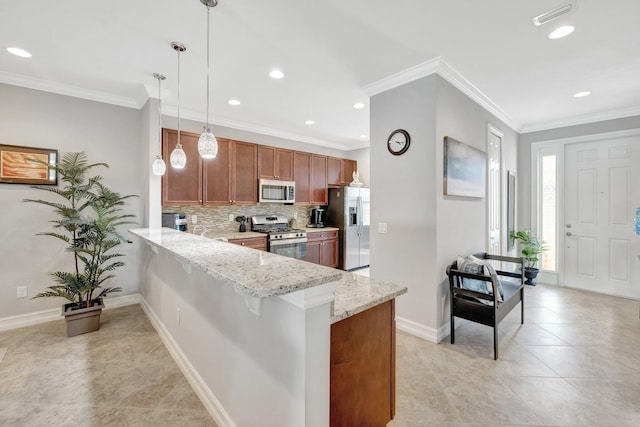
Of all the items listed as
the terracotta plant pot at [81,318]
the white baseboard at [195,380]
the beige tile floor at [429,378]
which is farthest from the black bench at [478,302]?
the terracotta plant pot at [81,318]

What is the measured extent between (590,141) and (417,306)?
13.0 ft

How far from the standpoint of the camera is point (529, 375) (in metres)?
2.20

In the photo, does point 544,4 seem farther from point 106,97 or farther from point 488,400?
point 106,97

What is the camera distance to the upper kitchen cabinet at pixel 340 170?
5812 mm

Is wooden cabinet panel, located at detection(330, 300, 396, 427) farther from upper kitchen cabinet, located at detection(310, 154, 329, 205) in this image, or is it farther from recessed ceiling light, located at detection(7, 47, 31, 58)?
upper kitchen cabinet, located at detection(310, 154, 329, 205)

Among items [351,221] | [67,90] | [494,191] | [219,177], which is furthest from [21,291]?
[494,191]

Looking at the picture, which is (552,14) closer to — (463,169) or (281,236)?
(463,169)

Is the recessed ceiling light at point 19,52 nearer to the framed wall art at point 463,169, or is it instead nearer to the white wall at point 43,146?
the white wall at point 43,146

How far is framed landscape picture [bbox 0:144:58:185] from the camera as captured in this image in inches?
114

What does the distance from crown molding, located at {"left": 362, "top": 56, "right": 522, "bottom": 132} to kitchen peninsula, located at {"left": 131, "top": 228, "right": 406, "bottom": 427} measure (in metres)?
2.16

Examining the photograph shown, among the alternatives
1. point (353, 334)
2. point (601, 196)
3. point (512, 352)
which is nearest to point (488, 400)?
point (512, 352)

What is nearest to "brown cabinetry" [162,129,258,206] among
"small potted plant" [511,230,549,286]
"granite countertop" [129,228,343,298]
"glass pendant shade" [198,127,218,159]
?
"glass pendant shade" [198,127,218,159]

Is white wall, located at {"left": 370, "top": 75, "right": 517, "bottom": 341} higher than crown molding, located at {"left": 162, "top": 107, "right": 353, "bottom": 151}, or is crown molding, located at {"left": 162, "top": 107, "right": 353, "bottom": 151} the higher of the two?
crown molding, located at {"left": 162, "top": 107, "right": 353, "bottom": 151}

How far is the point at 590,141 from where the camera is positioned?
13.9 ft
